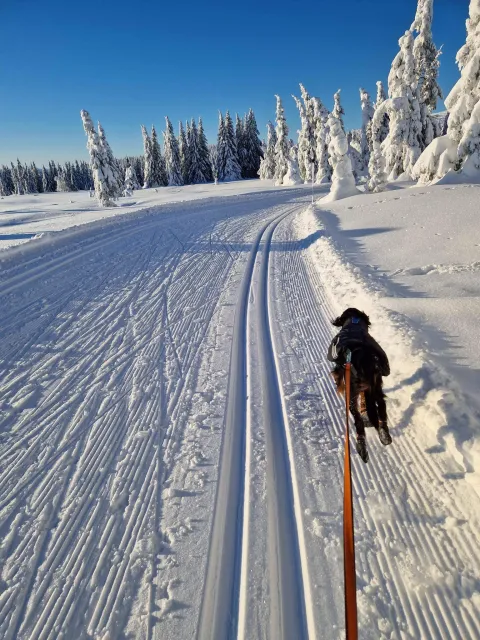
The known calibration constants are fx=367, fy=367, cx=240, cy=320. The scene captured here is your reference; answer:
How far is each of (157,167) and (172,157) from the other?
3.84 meters

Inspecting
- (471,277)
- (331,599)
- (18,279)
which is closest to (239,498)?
(331,599)

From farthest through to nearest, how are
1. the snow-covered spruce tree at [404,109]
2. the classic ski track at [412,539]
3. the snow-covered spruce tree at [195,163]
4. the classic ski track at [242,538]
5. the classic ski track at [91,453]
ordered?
the snow-covered spruce tree at [195,163] < the snow-covered spruce tree at [404,109] < the classic ski track at [91,453] < the classic ski track at [242,538] < the classic ski track at [412,539]

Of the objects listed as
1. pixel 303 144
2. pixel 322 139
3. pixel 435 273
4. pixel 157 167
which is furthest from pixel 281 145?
pixel 435 273

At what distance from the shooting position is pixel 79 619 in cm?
220

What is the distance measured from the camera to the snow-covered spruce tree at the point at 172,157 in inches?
2613

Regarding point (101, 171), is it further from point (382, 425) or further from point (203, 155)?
A: point (382, 425)

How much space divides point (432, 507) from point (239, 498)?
146 centimetres

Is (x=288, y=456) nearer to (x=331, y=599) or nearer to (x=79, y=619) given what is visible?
(x=331, y=599)

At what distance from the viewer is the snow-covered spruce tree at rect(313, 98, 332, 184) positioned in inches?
1655

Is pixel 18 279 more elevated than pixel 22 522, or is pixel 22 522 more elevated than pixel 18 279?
pixel 18 279

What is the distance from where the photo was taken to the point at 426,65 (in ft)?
90.7

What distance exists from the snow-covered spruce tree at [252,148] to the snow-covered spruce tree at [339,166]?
157 feet

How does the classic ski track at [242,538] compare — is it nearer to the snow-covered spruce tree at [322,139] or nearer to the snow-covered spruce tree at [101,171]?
the snow-covered spruce tree at [101,171]

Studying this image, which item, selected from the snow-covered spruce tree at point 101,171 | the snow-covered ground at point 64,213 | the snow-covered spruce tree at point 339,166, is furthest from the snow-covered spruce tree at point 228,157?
the snow-covered spruce tree at point 339,166
